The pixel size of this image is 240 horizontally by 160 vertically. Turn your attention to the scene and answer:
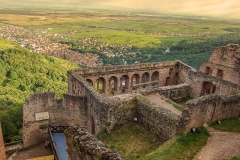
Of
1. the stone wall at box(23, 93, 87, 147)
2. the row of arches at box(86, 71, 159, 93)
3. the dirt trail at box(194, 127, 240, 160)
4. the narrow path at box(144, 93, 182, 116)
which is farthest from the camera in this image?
the row of arches at box(86, 71, 159, 93)

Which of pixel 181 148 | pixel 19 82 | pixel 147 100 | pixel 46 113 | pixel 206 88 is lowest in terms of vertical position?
pixel 19 82

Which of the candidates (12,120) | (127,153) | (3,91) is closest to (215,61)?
(127,153)

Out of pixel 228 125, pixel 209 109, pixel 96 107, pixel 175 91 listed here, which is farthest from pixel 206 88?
pixel 96 107

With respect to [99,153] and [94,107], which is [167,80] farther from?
[99,153]

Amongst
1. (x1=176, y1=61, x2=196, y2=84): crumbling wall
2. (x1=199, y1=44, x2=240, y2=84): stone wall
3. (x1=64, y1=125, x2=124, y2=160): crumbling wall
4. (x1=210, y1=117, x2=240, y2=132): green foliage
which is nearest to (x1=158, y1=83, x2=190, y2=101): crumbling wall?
(x1=199, y1=44, x2=240, y2=84): stone wall

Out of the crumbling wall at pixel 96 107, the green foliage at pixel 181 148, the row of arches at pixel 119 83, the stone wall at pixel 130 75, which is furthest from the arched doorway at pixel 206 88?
the crumbling wall at pixel 96 107

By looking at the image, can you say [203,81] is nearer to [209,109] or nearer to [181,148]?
[209,109]

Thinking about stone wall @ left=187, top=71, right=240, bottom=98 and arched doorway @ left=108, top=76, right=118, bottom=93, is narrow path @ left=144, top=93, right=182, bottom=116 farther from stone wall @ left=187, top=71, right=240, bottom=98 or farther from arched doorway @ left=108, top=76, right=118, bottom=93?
arched doorway @ left=108, top=76, right=118, bottom=93
